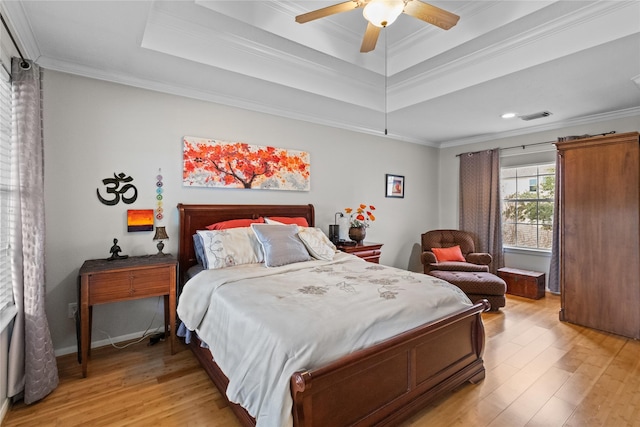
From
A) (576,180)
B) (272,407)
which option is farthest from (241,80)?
(576,180)

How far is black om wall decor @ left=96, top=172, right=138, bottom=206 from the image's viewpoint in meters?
2.77

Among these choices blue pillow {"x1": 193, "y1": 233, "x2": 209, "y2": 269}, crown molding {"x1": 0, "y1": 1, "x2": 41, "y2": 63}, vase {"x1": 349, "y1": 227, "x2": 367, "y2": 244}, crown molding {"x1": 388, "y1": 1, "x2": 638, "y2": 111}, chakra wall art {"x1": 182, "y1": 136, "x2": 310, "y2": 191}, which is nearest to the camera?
crown molding {"x1": 0, "y1": 1, "x2": 41, "y2": 63}

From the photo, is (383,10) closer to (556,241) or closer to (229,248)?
(229,248)

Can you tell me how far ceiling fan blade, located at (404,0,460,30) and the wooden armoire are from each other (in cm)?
244

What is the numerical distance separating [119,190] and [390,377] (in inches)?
105

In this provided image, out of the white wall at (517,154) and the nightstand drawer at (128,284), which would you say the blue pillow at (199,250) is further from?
the white wall at (517,154)

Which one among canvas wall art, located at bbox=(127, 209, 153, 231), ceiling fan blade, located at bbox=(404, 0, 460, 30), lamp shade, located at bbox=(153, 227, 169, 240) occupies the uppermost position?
ceiling fan blade, located at bbox=(404, 0, 460, 30)

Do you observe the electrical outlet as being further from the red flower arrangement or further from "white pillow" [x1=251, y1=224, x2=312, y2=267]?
the red flower arrangement

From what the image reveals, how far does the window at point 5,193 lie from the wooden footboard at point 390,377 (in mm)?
1302

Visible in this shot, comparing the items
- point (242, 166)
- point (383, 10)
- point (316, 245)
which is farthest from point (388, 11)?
point (242, 166)

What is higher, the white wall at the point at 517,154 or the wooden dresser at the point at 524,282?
the white wall at the point at 517,154

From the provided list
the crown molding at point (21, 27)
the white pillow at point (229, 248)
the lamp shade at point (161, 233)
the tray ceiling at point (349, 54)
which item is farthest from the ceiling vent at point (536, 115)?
the crown molding at point (21, 27)

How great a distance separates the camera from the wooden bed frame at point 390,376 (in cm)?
141

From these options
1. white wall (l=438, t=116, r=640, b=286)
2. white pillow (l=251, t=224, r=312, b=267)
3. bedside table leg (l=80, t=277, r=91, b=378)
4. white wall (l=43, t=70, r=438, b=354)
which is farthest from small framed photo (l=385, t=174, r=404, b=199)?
bedside table leg (l=80, t=277, r=91, b=378)
